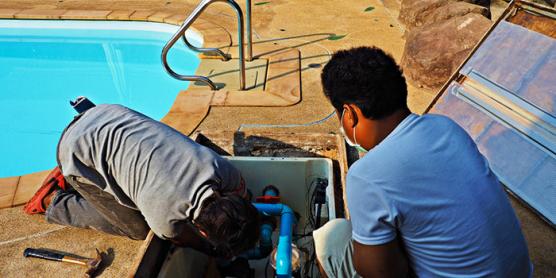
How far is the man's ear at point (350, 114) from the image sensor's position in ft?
4.86

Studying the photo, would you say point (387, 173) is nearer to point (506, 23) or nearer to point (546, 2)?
point (506, 23)

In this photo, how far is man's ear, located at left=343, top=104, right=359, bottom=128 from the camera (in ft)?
4.86

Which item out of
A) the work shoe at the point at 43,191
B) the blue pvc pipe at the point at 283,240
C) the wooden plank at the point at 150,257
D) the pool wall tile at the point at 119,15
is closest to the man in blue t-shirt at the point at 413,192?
the blue pvc pipe at the point at 283,240

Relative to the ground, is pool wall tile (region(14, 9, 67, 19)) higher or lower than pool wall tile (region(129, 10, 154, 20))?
lower

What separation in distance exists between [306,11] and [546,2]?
12.3 feet

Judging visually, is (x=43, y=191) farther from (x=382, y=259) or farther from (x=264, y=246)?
(x=382, y=259)

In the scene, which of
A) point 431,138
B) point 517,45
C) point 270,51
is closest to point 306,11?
point 270,51

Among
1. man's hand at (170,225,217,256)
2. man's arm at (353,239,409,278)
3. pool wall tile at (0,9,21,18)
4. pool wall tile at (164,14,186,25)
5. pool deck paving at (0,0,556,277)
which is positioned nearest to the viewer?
man's arm at (353,239,409,278)

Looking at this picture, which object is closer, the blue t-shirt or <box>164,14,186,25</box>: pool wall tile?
the blue t-shirt

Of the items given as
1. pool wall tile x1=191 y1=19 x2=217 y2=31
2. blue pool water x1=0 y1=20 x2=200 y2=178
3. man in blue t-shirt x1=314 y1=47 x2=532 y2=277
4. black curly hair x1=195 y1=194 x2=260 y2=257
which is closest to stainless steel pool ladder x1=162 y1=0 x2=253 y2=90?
pool wall tile x1=191 y1=19 x2=217 y2=31

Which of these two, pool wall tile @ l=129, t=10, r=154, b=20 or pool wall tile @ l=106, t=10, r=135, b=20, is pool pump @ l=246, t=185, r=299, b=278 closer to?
pool wall tile @ l=129, t=10, r=154, b=20

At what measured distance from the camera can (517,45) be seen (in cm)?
319

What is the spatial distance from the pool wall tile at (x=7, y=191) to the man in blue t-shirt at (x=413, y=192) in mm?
2875

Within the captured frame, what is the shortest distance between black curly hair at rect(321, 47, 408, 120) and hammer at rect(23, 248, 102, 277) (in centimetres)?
202
